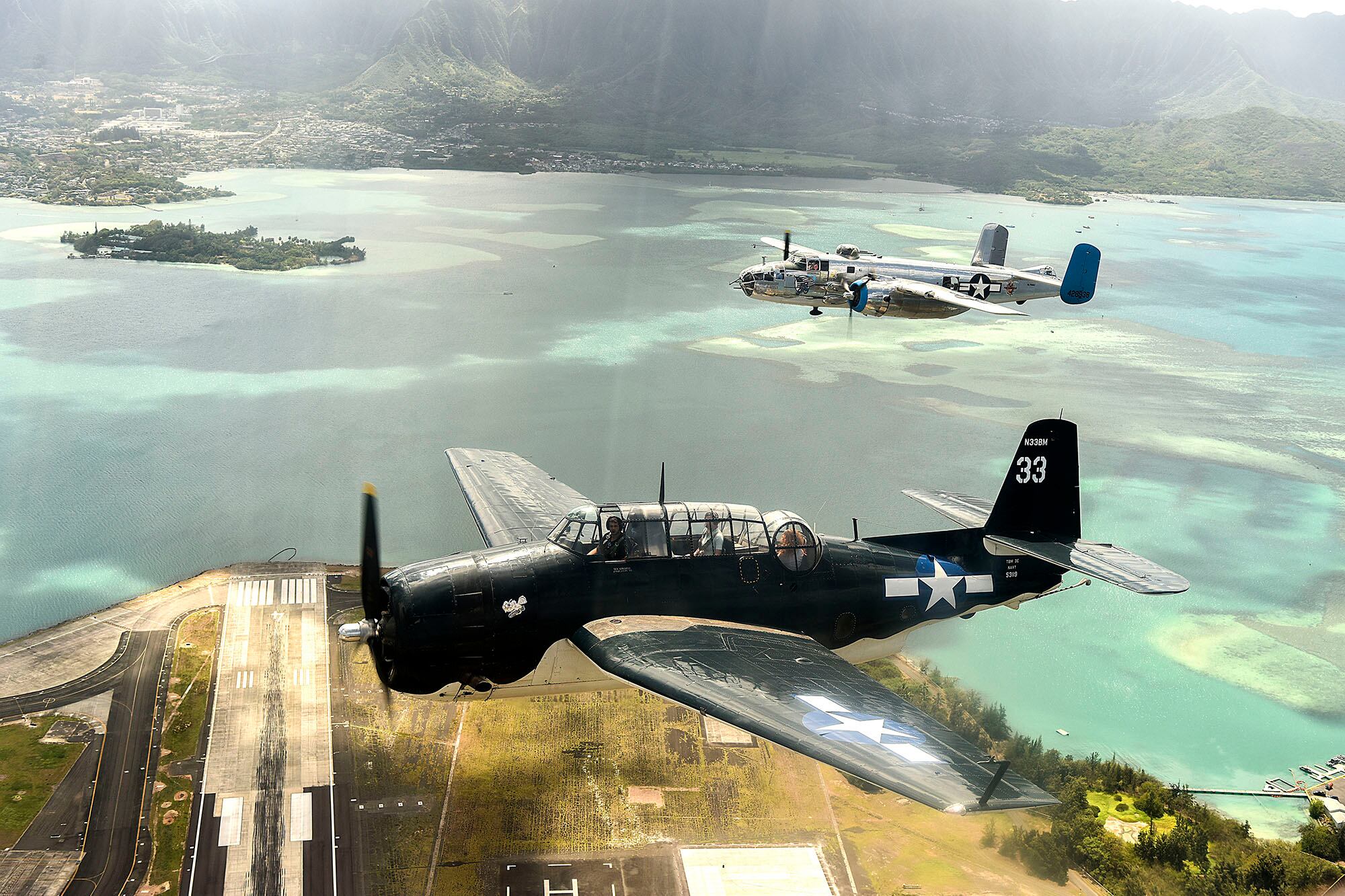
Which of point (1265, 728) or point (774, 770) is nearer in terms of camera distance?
point (774, 770)

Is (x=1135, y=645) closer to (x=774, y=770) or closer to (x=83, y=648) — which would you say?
(x=774, y=770)

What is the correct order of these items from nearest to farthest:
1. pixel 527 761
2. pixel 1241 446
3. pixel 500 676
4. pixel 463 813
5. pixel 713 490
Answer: pixel 500 676 < pixel 463 813 < pixel 527 761 < pixel 713 490 < pixel 1241 446

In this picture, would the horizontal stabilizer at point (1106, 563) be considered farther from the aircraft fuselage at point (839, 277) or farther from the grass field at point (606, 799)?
the aircraft fuselage at point (839, 277)

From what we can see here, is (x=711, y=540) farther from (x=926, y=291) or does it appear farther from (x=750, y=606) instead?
(x=926, y=291)

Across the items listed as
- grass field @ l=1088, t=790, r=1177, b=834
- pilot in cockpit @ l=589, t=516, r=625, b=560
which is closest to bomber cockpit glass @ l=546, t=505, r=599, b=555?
pilot in cockpit @ l=589, t=516, r=625, b=560

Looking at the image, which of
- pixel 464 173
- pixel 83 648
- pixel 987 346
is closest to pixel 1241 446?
pixel 987 346

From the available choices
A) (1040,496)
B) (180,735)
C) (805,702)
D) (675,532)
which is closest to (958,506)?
(1040,496)
